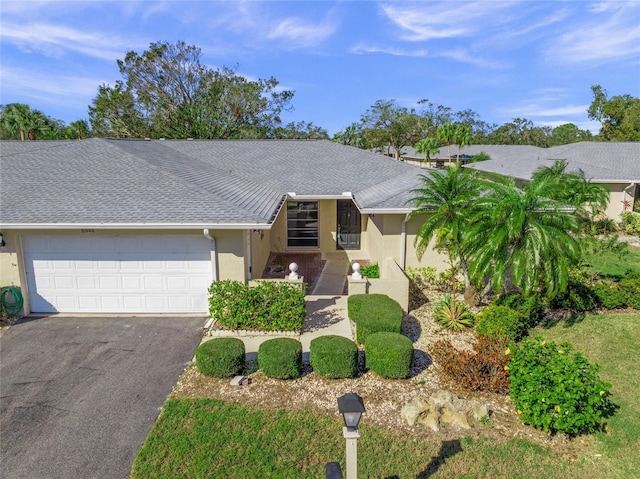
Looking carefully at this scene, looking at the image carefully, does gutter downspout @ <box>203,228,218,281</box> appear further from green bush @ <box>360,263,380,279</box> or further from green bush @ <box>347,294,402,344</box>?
green bush @ <box>360,263,380,279</box>

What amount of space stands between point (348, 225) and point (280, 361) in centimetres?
1069

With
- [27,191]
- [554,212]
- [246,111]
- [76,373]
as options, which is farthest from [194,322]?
[246,111]

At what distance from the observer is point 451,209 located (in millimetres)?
10945

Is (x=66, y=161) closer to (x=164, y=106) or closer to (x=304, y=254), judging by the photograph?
(x=304, y=254)

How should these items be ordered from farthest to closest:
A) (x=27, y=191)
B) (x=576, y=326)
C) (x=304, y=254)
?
(x=304, y=254), (x=27, y=191), (x=576, y=326)

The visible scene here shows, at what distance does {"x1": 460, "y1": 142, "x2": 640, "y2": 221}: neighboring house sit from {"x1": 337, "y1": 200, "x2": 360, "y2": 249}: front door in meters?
11.7

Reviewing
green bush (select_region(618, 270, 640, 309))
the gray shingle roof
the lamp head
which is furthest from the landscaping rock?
the gray shingle roof

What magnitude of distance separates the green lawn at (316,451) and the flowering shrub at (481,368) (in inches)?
47.8

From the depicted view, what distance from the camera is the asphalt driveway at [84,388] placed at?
6062 mm

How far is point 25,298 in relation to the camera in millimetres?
11039

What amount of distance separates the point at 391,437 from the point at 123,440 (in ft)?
13.4

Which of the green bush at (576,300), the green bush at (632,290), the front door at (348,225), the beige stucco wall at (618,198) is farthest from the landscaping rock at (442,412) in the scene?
the beige stucco wall at (618,198)

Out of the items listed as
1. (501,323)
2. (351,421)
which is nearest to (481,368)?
(501,323)

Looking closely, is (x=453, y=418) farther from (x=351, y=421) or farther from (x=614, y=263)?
(x=614, y=263)
